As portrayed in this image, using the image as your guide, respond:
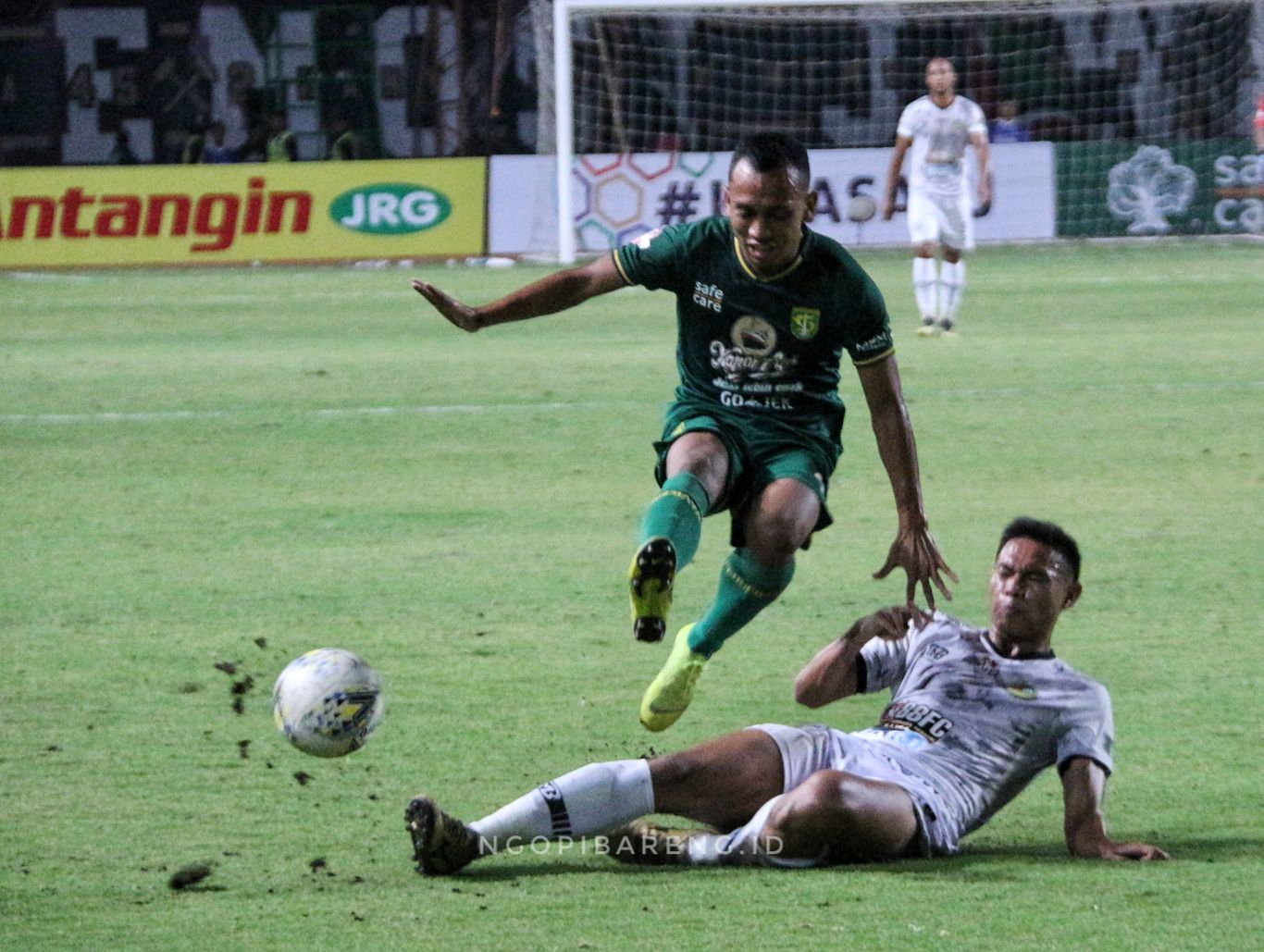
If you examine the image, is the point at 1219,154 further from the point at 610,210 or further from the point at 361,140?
the point at 361,140

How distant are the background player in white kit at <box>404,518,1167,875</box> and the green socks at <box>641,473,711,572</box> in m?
0.50

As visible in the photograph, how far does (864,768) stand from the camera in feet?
16.7

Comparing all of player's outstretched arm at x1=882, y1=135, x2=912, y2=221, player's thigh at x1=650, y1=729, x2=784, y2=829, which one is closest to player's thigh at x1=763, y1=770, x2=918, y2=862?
player's thigh at x1=650, y1=729, x2=784, y2=829

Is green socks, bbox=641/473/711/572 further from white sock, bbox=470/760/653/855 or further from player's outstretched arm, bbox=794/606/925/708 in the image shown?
white sock, bbox=470/760/653/855

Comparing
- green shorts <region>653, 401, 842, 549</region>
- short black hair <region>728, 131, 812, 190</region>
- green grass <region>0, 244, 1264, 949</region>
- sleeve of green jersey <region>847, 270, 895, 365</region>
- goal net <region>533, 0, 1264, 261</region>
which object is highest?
goal net <region>533, 0, 1264, 261</region>

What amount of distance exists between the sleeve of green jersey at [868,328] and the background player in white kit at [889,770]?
2.38 feet

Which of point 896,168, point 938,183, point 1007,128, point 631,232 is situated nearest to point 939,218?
point 938,183

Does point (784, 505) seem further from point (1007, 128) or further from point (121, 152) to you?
point (121, 152)

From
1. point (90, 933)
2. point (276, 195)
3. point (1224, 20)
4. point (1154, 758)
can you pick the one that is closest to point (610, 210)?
point (276, 195)

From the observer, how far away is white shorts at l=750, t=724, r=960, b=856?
198 inches

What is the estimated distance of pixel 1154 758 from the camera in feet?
19.7

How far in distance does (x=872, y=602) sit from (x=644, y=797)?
3.40 meters

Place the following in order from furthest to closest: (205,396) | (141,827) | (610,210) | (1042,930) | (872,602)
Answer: (610,210)
(205,396)
(872,602)
(141,827)
(1042,930)

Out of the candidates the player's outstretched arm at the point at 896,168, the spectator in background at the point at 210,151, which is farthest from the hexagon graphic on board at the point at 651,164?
the player's outstretched arm at the point at 896,168
